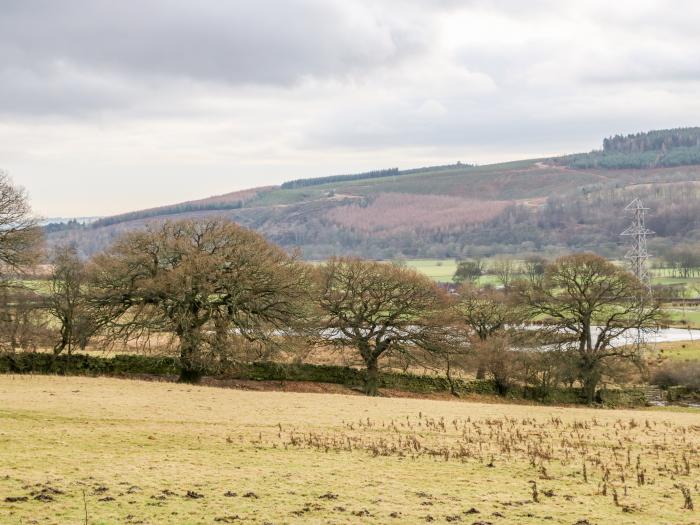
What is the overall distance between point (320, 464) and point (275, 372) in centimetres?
3266

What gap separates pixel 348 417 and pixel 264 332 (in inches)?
623

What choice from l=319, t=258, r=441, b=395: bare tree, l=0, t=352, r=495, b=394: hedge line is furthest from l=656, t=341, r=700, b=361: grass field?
l=319, t=258, r=441, b=395: bare tree

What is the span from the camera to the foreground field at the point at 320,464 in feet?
59.2

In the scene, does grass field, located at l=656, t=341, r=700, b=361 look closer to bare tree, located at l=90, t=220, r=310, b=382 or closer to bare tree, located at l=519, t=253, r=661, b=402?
bare tree, located at l=519, t=253, r=661, b=402

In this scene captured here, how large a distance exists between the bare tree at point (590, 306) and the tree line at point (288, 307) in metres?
0.11

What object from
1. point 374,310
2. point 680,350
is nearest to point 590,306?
point 374,310

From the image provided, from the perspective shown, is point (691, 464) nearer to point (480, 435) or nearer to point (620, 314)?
point (480, 435)

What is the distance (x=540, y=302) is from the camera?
58469 mm

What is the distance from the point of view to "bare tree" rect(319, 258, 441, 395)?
55375 millimetres

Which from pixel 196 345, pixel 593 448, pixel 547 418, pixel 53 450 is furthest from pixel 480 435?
pixel 196 345

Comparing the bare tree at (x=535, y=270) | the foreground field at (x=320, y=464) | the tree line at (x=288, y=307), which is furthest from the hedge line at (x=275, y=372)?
the foreground field at (x=320, y=464)

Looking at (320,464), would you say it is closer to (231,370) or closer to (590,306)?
(231,370)

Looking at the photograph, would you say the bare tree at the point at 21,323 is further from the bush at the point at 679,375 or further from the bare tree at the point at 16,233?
the bush at the point at 679,375

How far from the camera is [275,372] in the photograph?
182 ft
